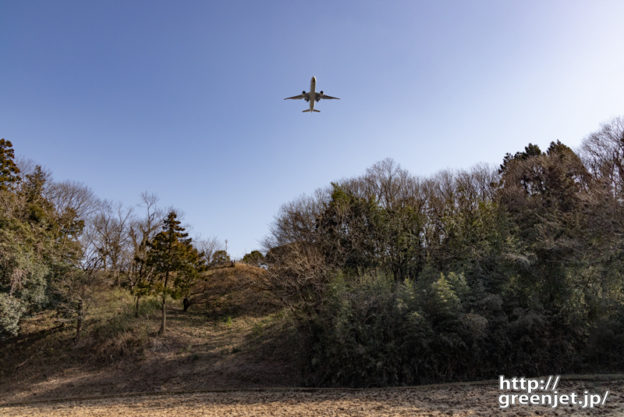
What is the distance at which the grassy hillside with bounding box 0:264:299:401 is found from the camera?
12.9 meters

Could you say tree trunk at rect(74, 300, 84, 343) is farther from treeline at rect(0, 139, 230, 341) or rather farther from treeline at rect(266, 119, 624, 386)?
treeline at rect(266, 119, 624, 386)

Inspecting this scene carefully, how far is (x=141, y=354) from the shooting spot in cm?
1497

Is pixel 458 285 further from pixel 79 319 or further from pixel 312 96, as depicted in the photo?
pixel 79 319

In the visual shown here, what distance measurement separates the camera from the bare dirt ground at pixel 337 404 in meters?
6.93

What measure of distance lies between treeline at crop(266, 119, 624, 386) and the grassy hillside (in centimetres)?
258

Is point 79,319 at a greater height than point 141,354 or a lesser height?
greater

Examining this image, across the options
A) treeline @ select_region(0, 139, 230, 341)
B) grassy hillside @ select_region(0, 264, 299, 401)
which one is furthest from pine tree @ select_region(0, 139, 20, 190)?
grassy hillside @ select_region(0, 264, 299, 401)

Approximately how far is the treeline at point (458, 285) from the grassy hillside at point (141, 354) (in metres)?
2.58

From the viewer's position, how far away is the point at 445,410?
707 centimetres

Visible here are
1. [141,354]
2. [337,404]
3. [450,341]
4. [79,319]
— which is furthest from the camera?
[79,319]

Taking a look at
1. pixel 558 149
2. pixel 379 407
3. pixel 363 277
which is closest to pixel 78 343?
pixel 363 277

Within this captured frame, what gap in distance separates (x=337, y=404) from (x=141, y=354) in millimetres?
10789

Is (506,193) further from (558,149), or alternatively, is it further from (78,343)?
(78,343)

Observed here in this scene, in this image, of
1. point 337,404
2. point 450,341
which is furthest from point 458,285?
point 337,404
